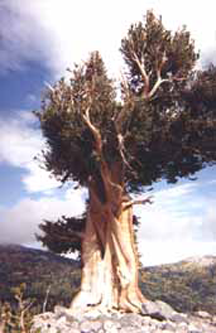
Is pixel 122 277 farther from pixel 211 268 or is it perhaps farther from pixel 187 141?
pixel 211 268

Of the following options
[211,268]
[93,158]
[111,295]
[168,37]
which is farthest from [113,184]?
[211,268]

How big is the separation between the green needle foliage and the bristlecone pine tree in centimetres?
6

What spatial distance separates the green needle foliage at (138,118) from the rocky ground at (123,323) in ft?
24.5

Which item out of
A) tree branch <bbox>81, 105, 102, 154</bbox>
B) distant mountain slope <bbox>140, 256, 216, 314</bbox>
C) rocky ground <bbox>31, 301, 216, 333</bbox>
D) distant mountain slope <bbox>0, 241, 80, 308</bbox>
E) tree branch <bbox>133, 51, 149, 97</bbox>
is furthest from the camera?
distant mountain slope <bbox>140, 256, 216, 314</bbox>

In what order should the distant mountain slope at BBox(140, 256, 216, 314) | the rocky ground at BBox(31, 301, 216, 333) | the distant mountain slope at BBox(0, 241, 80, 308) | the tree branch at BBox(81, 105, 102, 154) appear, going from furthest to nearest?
the distant mountain slope at BBox(140, 256, 216, 314)
the distant mountain slope at BBox(0, 241, 80, 308)
the tree branch at BBox(81, 105, 102, 154)
the rocky ground at BBox(31, 301, 216, 333)

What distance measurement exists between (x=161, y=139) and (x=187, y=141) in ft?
6.16

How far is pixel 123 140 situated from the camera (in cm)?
2208

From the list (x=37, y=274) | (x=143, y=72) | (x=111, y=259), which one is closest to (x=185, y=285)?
(x=37, y=274)

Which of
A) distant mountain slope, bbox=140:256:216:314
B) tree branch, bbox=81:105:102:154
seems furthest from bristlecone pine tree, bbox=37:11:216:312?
distant mountain slope, bbox=140:256:216:314

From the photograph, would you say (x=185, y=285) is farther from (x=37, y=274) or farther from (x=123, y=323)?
(x=123, y=323)

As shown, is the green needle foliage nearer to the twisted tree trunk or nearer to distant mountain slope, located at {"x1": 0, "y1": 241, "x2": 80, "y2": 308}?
the twisted tree trunk

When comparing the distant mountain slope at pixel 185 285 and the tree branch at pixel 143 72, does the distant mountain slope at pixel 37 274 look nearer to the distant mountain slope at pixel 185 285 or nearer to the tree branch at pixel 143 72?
the distant mountain slope at pixel 185 285

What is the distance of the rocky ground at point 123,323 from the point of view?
50.2 ft

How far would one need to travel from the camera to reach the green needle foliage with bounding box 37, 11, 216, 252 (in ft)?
74.8
